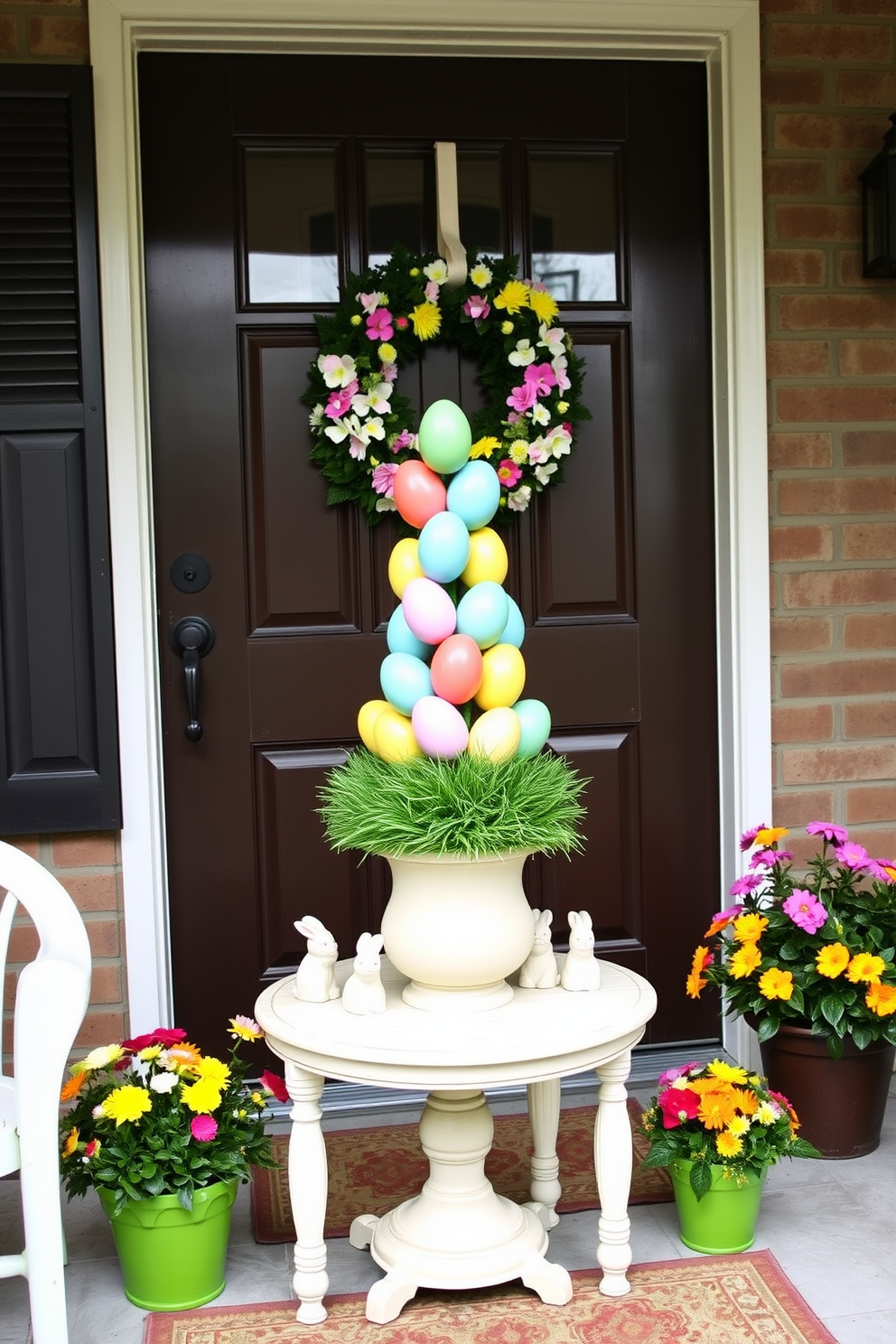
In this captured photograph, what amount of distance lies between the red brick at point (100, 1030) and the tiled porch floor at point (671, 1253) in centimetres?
29

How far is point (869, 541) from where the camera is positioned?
2711mm

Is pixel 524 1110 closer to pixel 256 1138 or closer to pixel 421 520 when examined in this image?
pixel 256 1138

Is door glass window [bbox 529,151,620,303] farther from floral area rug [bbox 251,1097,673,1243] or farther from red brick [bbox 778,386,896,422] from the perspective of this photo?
floral area rug [bbox 251,1097,673,1243]

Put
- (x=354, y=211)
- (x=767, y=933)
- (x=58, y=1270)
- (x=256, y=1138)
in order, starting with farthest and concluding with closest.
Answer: (x=354, y=211) → (x=767, y=933) → (x=256, y=1138) → (x=58, y=1270)

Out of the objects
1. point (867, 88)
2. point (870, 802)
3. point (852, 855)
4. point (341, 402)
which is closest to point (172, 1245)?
point (852, 855)

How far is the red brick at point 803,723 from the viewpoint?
271 cm

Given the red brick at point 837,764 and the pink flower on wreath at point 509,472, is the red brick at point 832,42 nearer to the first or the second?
the pink flower on wreath at point 509,472

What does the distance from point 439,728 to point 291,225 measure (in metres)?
1.27

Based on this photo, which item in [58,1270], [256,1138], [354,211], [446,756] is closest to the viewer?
[58,1270]

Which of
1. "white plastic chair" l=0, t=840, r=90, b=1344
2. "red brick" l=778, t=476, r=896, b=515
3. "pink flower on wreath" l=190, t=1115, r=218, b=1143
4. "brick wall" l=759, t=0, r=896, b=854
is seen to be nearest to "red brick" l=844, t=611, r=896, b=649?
"brick wall" l=759, t=0, r=896, b=854

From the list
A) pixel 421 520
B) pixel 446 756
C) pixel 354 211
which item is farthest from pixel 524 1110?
pixel 354 211

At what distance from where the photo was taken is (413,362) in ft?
8.61

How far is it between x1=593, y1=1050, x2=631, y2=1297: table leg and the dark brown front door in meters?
0.86

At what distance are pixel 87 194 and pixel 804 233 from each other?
1421 millimetres
